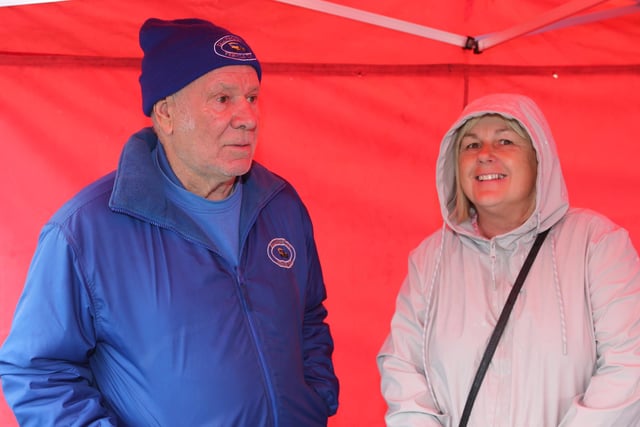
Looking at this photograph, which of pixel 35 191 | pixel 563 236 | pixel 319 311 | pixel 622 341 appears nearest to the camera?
pixel 622 341

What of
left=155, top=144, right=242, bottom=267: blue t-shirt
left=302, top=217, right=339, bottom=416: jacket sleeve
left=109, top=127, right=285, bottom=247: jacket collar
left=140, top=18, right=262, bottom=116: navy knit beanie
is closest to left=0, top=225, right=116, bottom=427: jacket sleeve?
left=109, top=127, right=285, bottom=247: jacket collar

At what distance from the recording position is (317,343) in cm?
283

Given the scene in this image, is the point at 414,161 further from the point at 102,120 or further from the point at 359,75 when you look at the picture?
the point at 102,120

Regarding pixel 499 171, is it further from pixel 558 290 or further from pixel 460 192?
pixel 558 290

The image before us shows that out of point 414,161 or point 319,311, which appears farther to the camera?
point 414,161

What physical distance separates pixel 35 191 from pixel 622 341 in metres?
2.17

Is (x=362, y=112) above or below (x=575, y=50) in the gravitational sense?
below

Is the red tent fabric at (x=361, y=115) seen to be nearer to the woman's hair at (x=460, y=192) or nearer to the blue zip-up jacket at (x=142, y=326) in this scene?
the woman's hair at (x=460, y=192)

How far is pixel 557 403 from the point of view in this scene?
2.36 metres

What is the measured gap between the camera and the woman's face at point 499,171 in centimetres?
258

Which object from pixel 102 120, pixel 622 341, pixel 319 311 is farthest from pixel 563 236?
pixel 102 120

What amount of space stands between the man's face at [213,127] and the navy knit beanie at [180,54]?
3cm

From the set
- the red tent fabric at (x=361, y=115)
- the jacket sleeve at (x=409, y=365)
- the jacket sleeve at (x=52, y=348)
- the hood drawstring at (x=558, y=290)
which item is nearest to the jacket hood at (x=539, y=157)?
the hood drawstring at (x=558, y=290)

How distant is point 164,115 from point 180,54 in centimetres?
19
